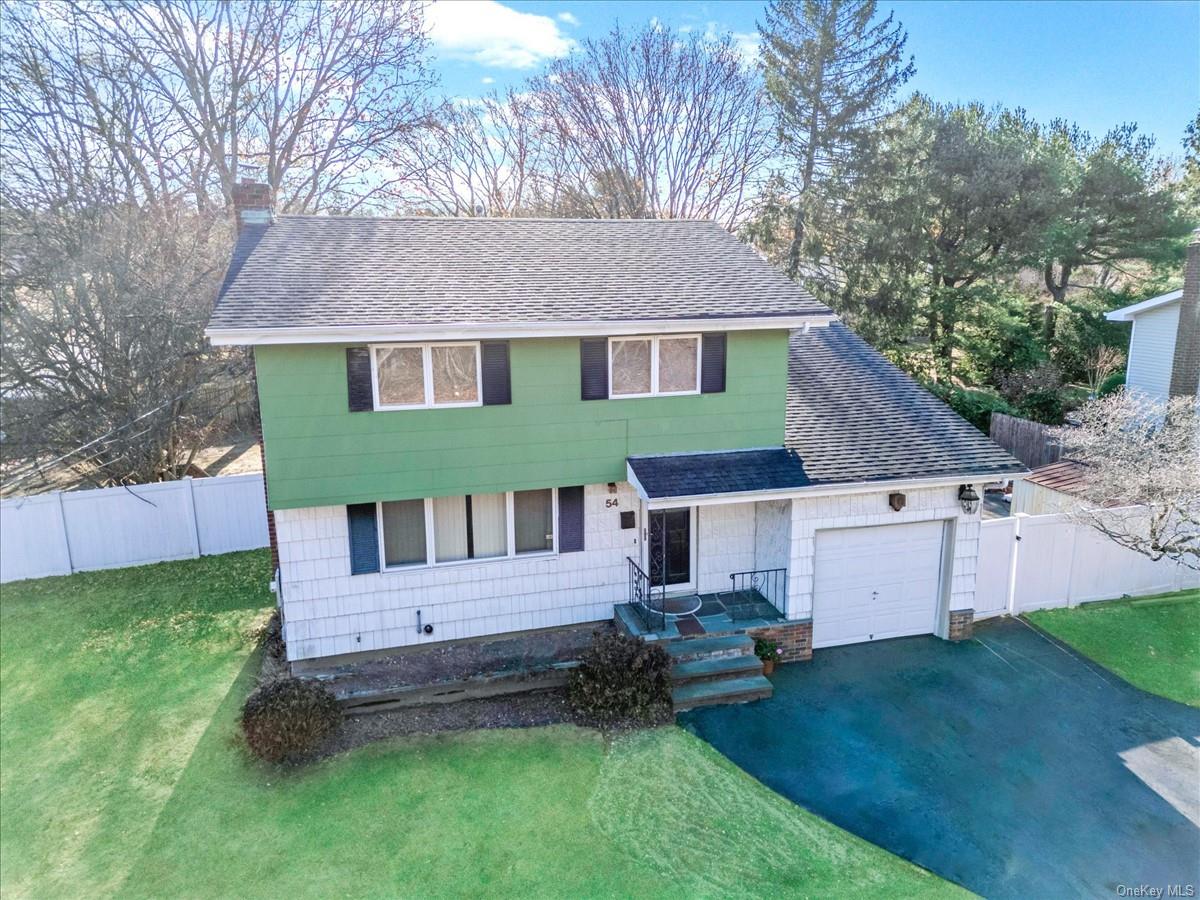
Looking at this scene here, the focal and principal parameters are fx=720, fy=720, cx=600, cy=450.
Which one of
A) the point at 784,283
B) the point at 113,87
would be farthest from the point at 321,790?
the point at 113,87

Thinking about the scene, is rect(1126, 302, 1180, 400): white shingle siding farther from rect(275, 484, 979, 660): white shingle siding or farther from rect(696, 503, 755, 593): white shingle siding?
rect(696, 503, 755, 593): white shingle siding

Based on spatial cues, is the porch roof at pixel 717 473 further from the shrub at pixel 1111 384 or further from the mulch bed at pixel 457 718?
the shrub at pixel 1111 384

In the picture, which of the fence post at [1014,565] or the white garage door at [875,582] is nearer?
the white garage door at [875,582]

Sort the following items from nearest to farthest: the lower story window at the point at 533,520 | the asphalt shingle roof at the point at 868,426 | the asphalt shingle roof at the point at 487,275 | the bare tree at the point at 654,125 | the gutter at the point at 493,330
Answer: the gutter at the point at 493,330
the asphalt shingle roof at the point at 487,275
the lower story window at the point at 533,520
the asphalt shingle roof at the point at 868,426
the bare tree at the point at 654,125

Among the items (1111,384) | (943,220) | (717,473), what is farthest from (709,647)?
(943,220)

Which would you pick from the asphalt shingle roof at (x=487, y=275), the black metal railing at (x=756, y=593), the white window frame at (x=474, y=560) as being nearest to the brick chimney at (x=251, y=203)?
the asphalt shingle roof at (x=487, y=275)

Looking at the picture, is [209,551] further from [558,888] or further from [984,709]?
[984,709]

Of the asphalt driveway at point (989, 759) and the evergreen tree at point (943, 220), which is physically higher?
the evergreen tree at point (943, 220)
